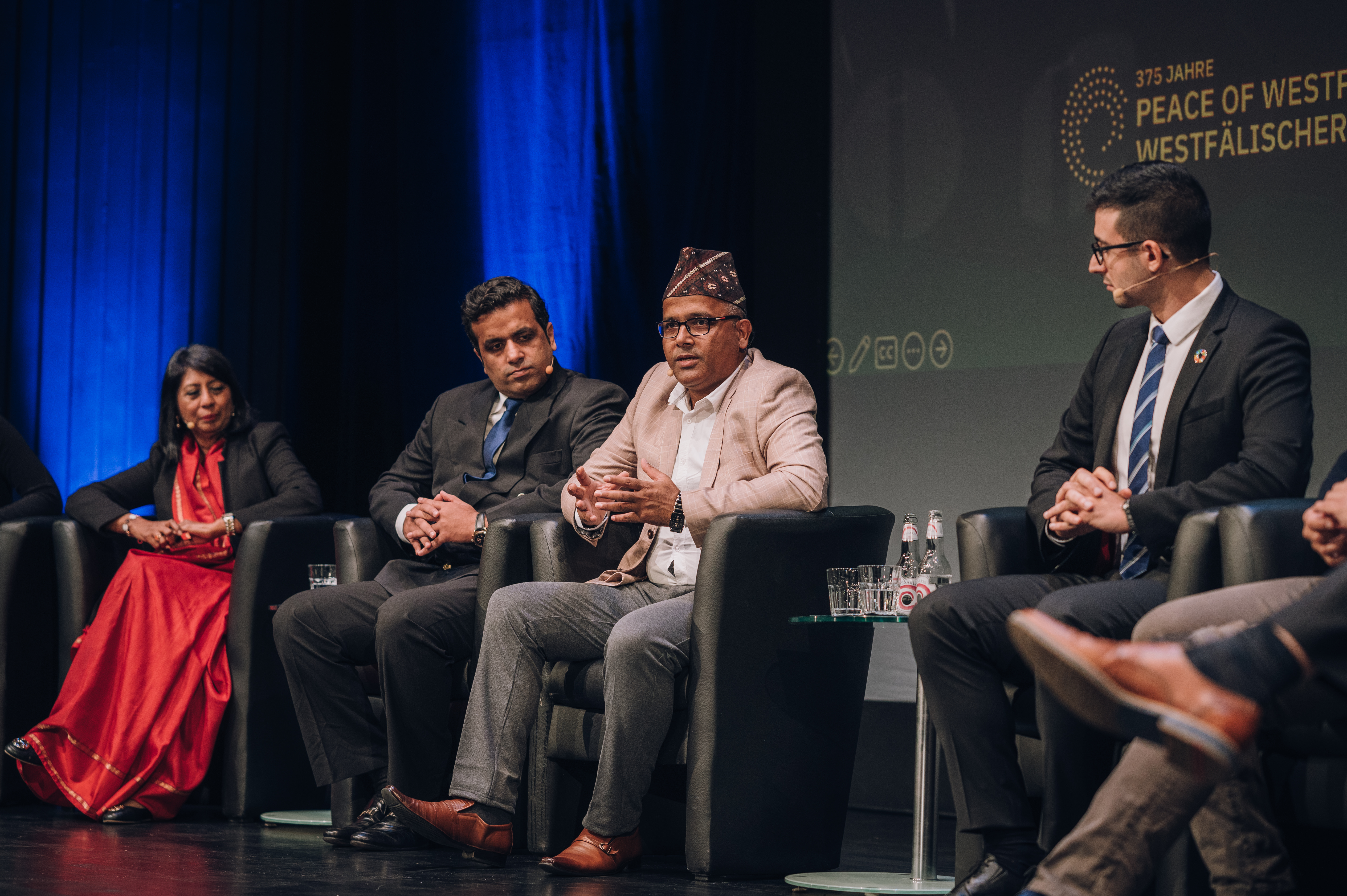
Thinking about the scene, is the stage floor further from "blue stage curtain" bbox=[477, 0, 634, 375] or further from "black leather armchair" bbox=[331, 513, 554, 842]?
"blue stage curtain" bbox=[477, 0, 634, 375]

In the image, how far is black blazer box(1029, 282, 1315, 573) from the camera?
8.46 ft

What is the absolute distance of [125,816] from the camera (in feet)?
12.6

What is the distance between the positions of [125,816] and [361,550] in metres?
0.90

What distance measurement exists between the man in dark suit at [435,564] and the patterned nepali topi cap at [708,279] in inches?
20.2

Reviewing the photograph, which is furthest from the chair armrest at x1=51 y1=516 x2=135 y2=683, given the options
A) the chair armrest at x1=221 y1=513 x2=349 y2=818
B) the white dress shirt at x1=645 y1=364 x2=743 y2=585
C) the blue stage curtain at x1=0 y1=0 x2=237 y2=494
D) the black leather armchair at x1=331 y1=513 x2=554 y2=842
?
the white dress shirt at x1=645 y1=364 x2=743 y2=585

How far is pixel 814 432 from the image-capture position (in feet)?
10.6

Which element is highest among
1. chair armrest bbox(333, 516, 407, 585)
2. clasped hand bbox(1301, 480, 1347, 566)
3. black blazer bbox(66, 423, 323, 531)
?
black blazer bbox(66, 423, 323, 531)

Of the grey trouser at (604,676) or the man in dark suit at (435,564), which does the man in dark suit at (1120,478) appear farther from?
the man in dark suit at (435,564)

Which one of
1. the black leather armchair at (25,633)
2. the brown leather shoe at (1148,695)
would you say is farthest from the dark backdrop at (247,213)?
the brown leather shoe at (1148,695)

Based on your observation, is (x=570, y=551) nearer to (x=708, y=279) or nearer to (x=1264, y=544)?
(x=708, y=279)

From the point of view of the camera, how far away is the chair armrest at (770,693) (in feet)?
9.75

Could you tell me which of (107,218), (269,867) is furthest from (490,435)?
(107,218)

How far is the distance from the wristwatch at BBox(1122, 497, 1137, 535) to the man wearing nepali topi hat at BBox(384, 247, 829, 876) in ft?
2.15

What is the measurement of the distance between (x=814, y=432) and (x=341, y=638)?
1264 mm
